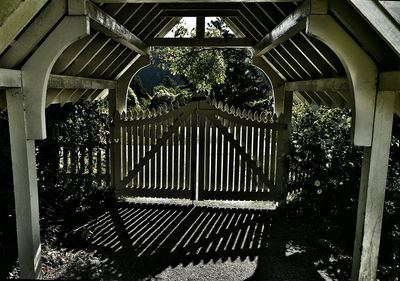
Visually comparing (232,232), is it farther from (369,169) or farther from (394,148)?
(394,148)

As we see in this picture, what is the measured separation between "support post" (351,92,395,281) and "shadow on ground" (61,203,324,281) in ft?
2.81

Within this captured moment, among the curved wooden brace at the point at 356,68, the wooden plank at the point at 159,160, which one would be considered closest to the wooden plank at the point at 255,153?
the wooden plank at the point at 159,160

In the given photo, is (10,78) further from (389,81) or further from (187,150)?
(187,150)

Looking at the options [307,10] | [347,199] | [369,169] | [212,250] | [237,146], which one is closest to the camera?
[307,10]

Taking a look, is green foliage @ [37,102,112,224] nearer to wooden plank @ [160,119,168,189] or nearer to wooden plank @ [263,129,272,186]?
wooden plank @ [160,119,168,189]

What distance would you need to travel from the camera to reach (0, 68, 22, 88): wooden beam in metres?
3.09

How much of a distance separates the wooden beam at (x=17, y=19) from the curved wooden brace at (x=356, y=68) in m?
2.44

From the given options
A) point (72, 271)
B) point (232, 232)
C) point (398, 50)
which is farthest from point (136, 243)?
point (398, 50)

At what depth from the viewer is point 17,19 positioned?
2.88 meters

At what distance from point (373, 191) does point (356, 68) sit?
4.16 ft

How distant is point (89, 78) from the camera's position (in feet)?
18.9

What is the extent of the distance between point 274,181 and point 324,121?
1.56 metres

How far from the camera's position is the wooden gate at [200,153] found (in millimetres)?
6684

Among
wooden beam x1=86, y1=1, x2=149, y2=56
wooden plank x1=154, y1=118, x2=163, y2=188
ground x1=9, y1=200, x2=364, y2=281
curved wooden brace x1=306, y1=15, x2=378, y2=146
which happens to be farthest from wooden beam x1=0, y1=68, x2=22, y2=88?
wooden plank x1=154, y1=118, x2=163, y2=188
